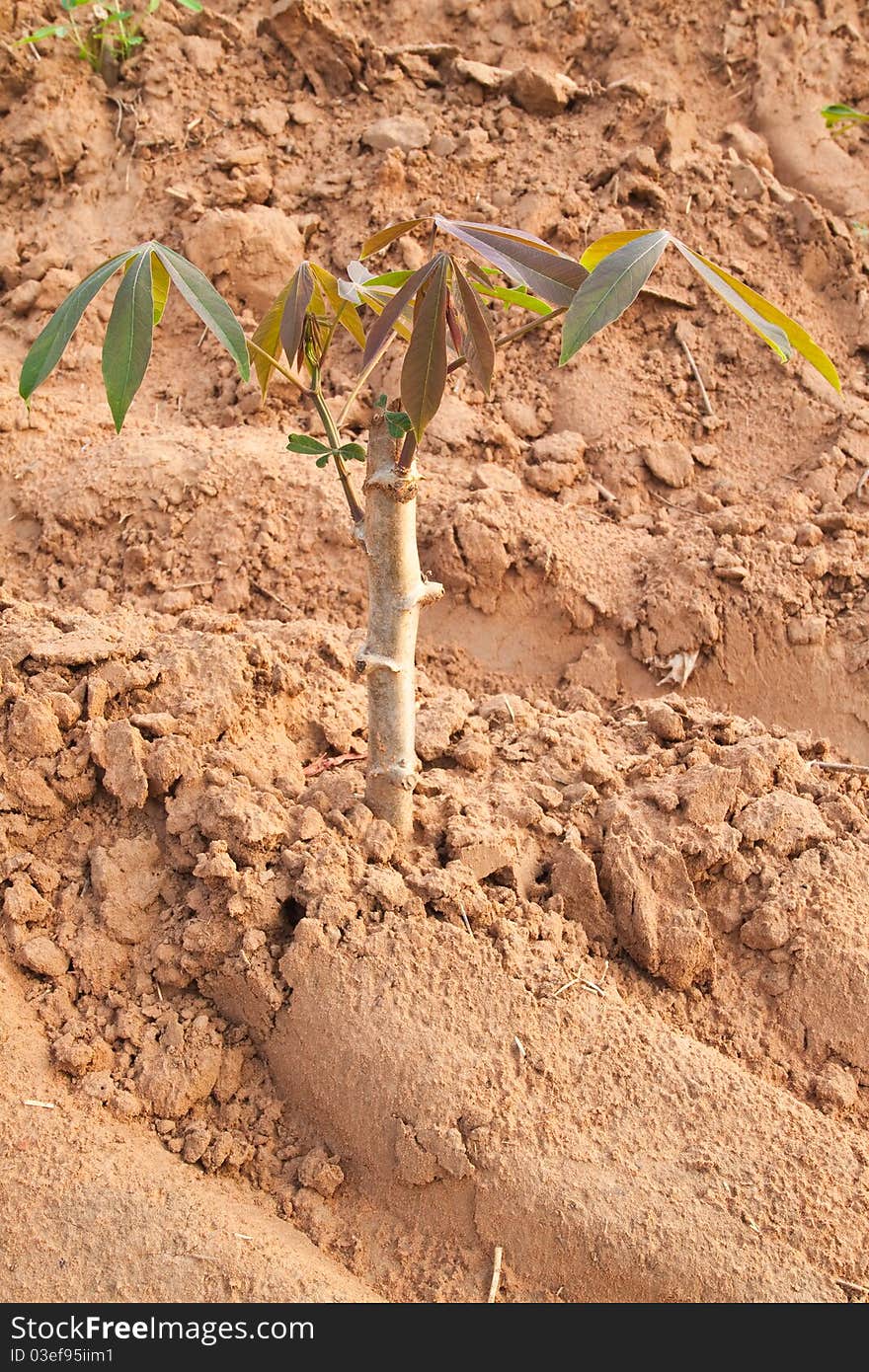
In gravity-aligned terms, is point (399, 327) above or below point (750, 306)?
below

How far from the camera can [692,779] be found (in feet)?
7.06

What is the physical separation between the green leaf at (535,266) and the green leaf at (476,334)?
0.18 feet

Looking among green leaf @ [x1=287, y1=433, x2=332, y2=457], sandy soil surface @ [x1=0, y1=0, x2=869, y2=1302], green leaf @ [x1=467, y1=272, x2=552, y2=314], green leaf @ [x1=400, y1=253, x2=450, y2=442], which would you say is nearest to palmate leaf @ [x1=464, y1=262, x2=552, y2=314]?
green leaf @ [x1=467, y1=272, x2=552, y2=314]

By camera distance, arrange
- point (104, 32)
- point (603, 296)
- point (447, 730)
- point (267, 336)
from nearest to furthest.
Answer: point (603, 296), point (267, 336), point (447, 730), point (104, 32)

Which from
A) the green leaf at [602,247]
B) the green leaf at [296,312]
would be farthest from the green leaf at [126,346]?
the green leaf at [602,247]

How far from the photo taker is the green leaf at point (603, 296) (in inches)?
50.1

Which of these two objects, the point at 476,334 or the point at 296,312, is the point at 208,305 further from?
the point at 476,334

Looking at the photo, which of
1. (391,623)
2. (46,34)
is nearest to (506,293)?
(391,623)

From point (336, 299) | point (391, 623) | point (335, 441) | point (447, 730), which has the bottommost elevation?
point (447, 730)

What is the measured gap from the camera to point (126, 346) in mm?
1345

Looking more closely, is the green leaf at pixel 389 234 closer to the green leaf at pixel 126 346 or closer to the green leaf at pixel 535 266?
the green leaf at pixel 535 266

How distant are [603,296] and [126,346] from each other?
0.57m

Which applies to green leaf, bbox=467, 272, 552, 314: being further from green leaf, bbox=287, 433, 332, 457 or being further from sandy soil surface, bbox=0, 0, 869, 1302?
sandy soil surface, bbox=0, 0, 869, 1302

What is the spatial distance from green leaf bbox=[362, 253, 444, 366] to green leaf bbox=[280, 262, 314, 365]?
117 millimetres
